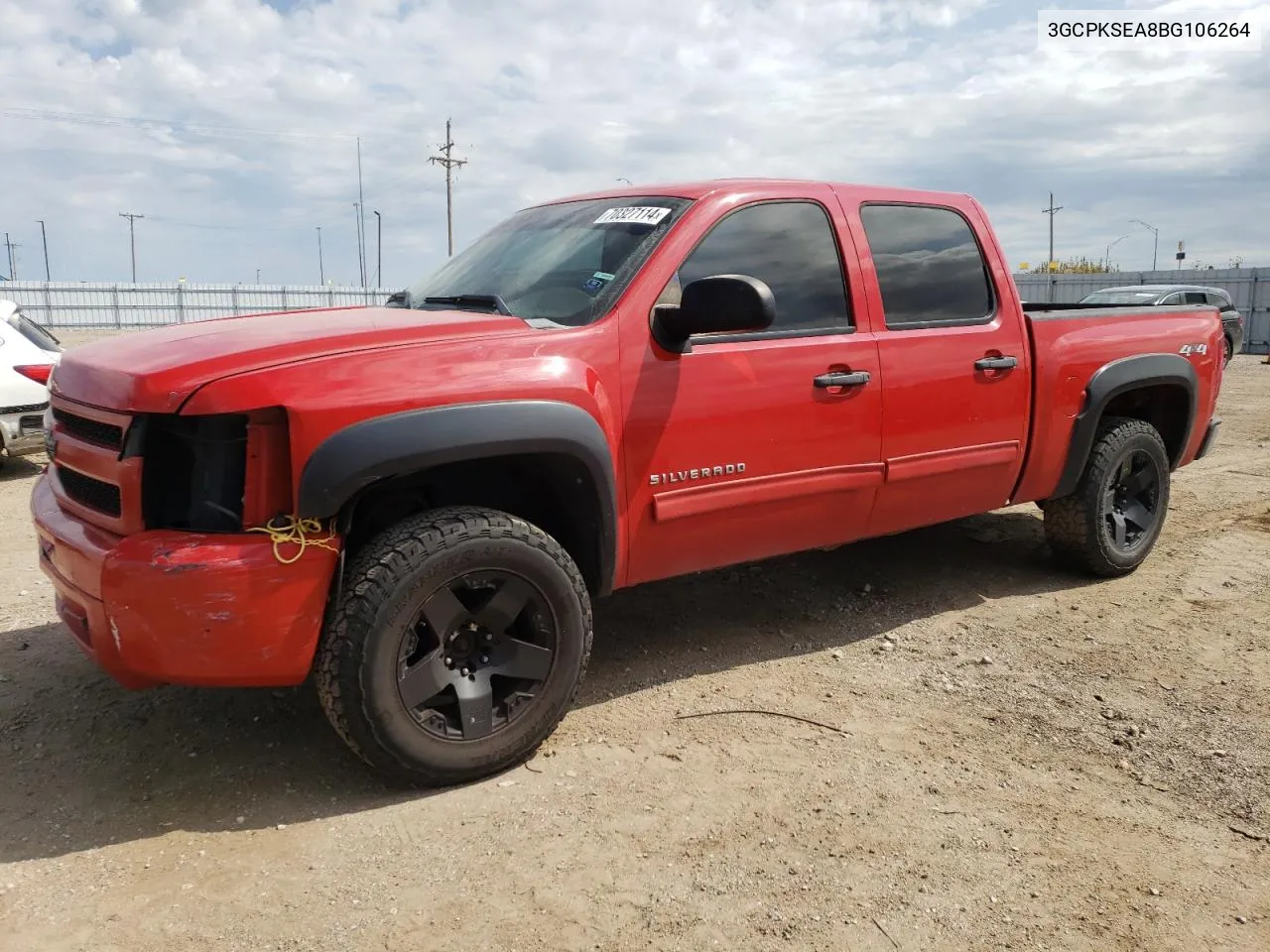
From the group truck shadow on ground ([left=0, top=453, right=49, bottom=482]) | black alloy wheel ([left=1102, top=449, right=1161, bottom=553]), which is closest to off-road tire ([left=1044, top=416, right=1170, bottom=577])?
black alloy wheel ([left=1102, top=449, right=1161, bottom=553])

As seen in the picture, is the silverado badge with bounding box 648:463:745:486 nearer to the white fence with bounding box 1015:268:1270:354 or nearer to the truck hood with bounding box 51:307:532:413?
the truck hood with bounding box 51:307:532:413

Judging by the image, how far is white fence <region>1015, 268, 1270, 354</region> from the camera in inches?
1101

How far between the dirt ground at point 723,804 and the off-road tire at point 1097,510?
491 millimetres

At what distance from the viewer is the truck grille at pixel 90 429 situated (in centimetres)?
289

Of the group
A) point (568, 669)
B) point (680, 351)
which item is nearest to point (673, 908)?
point (568, 669)

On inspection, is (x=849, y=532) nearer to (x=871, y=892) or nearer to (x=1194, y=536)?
(x=871, y=892)

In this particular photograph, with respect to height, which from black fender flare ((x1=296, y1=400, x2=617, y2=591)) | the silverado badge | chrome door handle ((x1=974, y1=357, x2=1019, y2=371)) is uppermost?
chrome door handle ((x1=974, y1=357, x2=1019, y2=371))

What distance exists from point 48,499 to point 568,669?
1786 millimetres

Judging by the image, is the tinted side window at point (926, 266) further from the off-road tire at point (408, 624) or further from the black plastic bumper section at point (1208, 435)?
the black plastic bumper section at point (1208, 435)

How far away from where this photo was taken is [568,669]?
10.6ft

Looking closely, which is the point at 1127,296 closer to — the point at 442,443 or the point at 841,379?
the point at 841,379

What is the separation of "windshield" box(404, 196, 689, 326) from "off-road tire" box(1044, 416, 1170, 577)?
268 cm

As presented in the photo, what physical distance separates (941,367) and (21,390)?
7.10 meters

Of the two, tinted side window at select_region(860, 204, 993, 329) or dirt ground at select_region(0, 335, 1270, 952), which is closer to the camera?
dirt ground at select_region(0, 335, 1270, 952)
